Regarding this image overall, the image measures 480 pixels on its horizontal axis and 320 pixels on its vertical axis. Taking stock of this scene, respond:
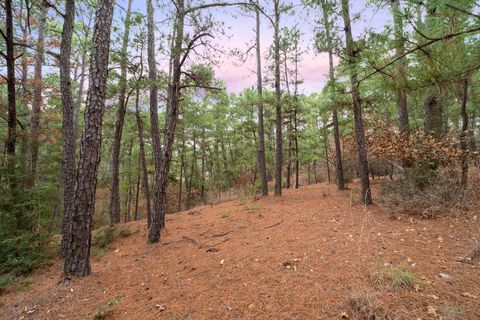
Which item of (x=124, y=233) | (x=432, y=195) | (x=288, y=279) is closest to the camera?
(x=288, y=279)

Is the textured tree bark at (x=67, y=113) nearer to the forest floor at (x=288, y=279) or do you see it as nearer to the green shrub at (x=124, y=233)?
the forest floor at (x=288, y=279)

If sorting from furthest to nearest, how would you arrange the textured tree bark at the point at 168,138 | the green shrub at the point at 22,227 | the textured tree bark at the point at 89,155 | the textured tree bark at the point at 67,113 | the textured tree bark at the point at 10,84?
the textured tree bark at the point at 168,138 → the textured tree bark at the point at 67,113 → the textured tree bark at the point at 10,84 → the green shrub at the point at 22,227 → the textured tree bark at the point at 89,155

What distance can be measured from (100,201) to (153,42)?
16.5 metres

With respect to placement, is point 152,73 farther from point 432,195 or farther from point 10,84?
point 432,195

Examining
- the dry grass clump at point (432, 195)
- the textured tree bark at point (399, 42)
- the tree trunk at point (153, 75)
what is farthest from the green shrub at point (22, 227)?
the dry grass clump at point (432, 195)

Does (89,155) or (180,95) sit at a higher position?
(180,95)

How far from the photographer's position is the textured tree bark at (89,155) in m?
3.54

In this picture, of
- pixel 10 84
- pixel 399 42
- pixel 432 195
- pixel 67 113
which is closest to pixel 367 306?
pixel 399 42

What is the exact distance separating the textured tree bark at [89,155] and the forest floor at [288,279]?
449 millimetres

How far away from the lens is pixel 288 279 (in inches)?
116

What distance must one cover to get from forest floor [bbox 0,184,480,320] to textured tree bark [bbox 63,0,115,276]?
45 cm

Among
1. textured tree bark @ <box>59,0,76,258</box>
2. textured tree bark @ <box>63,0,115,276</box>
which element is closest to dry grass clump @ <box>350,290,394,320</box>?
textured tree bark @ <box>63,0,115,276</box>

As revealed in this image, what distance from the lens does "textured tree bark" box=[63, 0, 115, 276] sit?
3.54 metres

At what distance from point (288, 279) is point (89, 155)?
354 cm
